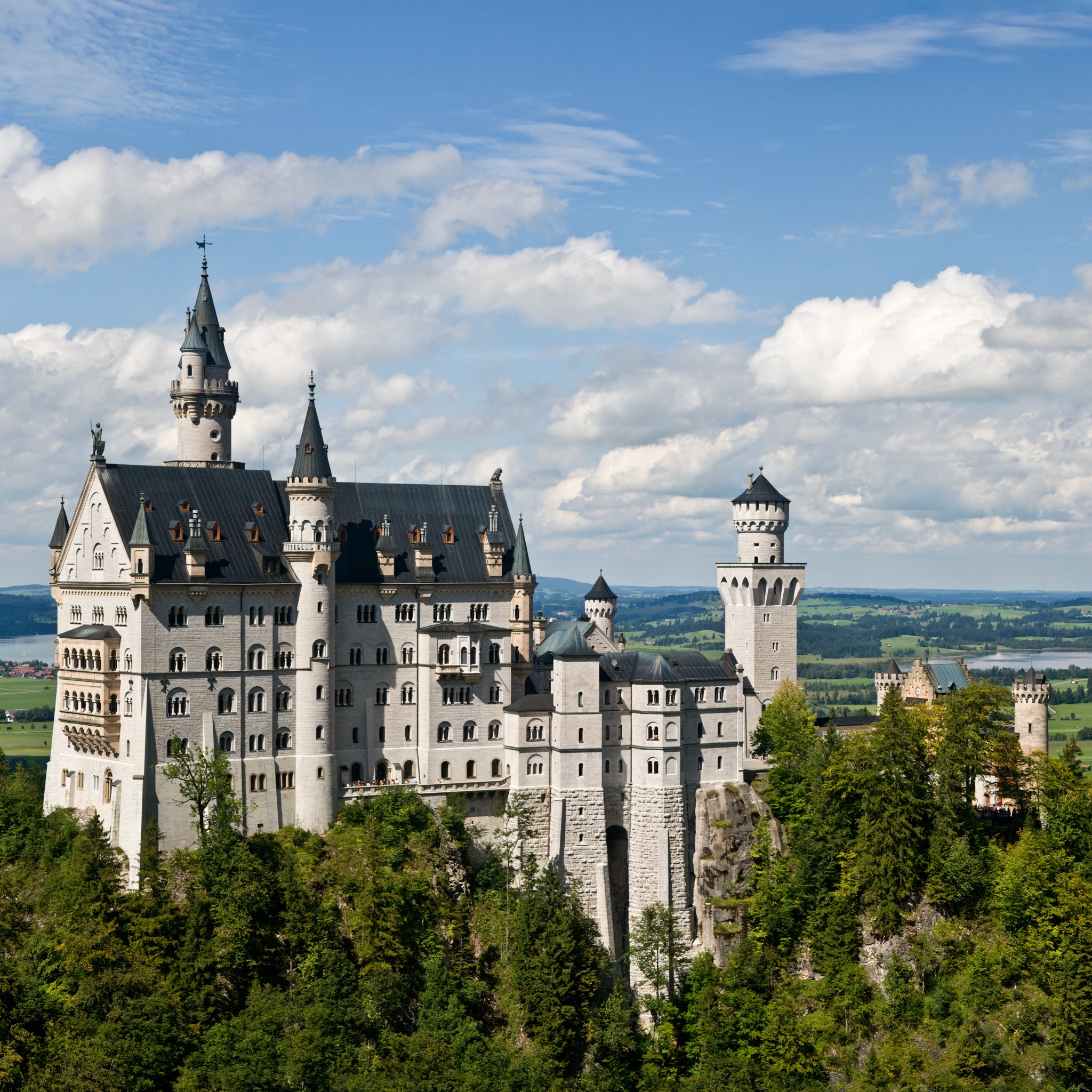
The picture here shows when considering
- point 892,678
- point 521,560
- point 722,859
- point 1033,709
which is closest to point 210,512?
point 521,560

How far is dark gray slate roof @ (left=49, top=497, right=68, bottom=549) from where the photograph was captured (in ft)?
342

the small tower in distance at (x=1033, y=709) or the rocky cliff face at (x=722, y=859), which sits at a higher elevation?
the small tower in distance at (x=1033, y=709)

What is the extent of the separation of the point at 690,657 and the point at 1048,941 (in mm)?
30777

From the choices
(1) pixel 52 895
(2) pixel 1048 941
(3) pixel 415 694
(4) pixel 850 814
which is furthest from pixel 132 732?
(2) pixel 1048 941

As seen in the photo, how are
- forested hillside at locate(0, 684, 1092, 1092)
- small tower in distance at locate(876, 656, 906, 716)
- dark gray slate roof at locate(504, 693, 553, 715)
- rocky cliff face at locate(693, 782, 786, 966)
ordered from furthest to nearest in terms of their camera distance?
small tower in distance at locate(876, 656, 906, 716), dark gray slate roof at locate(504, 693, 553, 715), rocky cliff face at locate(693, 782, 786, 966), forested hillside at locate(0, 684, 1092, 1092)

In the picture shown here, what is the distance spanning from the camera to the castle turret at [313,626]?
324 ft

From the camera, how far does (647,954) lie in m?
101

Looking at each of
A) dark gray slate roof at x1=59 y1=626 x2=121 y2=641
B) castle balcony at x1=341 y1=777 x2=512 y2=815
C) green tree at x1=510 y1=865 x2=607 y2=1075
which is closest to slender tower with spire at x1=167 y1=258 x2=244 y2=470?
dark gray slate roof at x1=59 y1=626 x2=121 y2=641

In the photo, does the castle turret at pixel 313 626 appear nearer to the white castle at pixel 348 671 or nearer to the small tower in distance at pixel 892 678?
the white castle at pixel 348 671

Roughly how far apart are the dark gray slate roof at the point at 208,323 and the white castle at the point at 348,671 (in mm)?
142

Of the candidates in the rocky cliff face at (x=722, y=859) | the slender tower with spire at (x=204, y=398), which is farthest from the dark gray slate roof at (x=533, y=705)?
the slender tower with spire at (x=204, y=398)

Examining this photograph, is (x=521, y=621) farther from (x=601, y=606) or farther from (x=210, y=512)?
(x=210, y=512)

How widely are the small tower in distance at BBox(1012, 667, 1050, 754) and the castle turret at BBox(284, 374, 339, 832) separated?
51021 mm

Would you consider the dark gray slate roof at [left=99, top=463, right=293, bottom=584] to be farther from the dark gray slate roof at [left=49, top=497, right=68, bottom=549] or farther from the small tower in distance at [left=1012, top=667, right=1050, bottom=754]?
the small tower in distance at [left=1012, top=667, right=1050, bottom=754]
